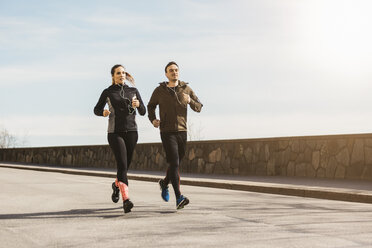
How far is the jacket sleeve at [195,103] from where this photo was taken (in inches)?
340

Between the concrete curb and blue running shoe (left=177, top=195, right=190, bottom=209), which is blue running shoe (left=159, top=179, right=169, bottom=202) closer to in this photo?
blue running shoe (left=177, top=195, right=190, bottom=209)

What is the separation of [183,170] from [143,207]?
39.3 feet

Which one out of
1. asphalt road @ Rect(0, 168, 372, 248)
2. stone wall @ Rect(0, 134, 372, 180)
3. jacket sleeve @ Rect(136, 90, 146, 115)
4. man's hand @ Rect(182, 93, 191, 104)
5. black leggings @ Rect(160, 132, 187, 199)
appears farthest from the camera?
stone wall @ Rect(0, 134, 372, 180)

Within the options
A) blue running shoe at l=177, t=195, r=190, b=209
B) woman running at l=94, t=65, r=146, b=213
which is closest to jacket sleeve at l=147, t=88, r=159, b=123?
woman running at l=94, t=65, r=146, b=213

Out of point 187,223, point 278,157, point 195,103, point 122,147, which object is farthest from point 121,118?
point 278,157

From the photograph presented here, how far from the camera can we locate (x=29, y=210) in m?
8.87

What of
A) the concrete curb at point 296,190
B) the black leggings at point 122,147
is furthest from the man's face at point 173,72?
the concrete curb at point 296,190

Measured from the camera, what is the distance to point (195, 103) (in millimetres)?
8664

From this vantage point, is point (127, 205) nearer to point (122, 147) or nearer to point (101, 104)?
point (122, 147)

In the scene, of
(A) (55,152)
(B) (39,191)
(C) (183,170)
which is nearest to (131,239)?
(B) (39,191)

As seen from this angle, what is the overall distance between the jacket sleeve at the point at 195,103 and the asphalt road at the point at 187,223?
1.49m

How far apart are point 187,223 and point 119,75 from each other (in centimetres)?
246

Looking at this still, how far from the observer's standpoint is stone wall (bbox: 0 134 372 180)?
47.3 ft

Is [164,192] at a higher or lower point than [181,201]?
higher
